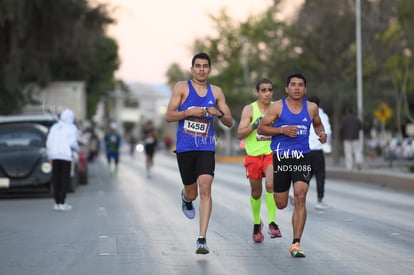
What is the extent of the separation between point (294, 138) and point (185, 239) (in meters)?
2.29

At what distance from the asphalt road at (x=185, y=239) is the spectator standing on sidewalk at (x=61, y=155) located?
0.96 feet

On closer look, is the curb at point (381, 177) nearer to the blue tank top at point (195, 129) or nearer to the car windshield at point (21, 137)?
the car windshield at point (21, 137)

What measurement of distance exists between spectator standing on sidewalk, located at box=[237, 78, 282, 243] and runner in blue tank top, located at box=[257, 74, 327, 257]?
125 cm

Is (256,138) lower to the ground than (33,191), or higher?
higher

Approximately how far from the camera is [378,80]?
43812 millimetres

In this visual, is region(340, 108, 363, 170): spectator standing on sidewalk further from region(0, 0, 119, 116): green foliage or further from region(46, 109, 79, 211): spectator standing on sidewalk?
region(0, 0, 119, 116): green foliage

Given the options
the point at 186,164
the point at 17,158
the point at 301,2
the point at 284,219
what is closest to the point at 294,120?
the point at 186,164

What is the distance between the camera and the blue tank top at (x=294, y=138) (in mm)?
9703

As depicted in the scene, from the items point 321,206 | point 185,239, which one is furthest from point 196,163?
point 321,206

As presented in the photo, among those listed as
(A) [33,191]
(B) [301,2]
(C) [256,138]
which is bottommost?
(A) [33,191]

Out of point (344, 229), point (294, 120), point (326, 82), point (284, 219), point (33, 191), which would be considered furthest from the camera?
point (326, 82)

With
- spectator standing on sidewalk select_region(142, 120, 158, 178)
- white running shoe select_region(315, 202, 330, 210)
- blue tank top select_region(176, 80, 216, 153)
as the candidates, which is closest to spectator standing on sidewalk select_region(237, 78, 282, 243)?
blue tank top select_region(176, 80, 216, 153)

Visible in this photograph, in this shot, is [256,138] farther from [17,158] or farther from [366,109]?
[366,109]

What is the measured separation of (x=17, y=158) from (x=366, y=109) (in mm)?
27324
